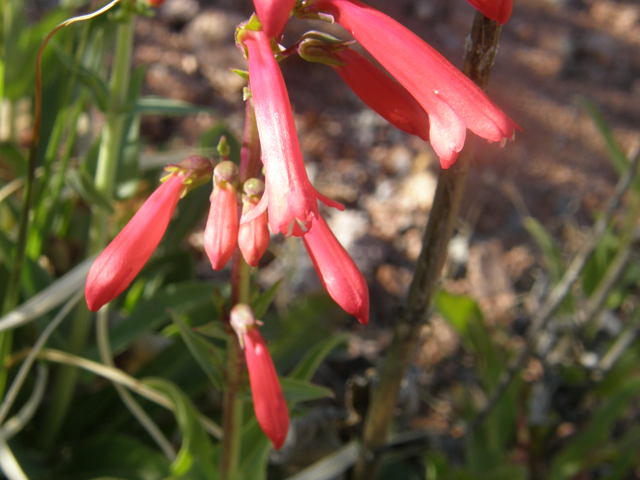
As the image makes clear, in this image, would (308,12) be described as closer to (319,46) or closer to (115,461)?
(319,46)

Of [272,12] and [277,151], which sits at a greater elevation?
[272,12]

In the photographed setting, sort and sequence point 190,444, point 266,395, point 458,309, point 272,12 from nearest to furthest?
point 272,12 → point 266,395 → point 190,444 → point 458,309

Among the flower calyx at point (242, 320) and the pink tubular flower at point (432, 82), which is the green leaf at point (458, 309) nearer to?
the flower calyx at point (242, 320)

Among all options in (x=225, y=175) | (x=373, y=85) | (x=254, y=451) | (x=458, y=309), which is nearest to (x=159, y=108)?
(x=225, y=175)

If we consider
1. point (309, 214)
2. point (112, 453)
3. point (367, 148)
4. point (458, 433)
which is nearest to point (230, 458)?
point (112, 453)

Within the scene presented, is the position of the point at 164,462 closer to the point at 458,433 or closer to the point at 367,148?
the point at 458,433

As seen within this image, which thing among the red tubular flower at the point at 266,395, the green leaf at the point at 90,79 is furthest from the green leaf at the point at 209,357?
the green leaf at the point at 90,79

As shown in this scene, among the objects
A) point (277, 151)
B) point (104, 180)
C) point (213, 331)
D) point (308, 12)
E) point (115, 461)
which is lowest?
point (115, 461)
